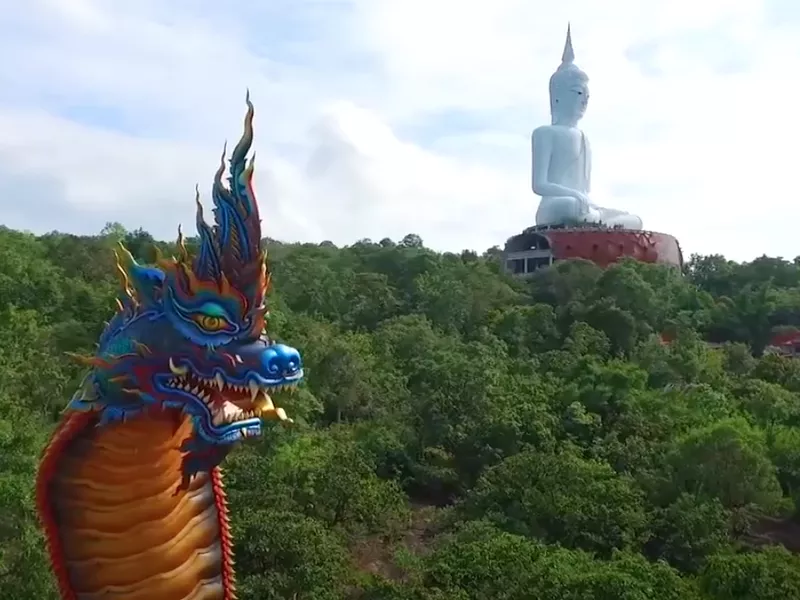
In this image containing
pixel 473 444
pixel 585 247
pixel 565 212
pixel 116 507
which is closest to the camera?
pixel 116 507

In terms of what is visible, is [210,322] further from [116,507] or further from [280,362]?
[116,507]

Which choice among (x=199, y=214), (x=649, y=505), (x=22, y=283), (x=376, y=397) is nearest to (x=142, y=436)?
(x=199, y=214)

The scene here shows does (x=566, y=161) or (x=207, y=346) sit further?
(x=566, y=161)

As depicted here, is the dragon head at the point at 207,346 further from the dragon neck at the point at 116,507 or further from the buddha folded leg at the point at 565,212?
the buddha folded leg at the point at 565,212

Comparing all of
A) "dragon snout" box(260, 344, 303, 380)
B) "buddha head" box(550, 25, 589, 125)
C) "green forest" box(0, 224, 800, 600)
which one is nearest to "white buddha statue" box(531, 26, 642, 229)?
"buddha head" box(550, 25, 589, 125)

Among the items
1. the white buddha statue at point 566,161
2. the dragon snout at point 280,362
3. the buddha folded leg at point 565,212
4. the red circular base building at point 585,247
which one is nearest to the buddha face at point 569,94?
the white buddha statue at point 566,161

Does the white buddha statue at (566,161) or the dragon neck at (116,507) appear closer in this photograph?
the dragon neck at (116,507)

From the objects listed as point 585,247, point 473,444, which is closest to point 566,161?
point 585,247
